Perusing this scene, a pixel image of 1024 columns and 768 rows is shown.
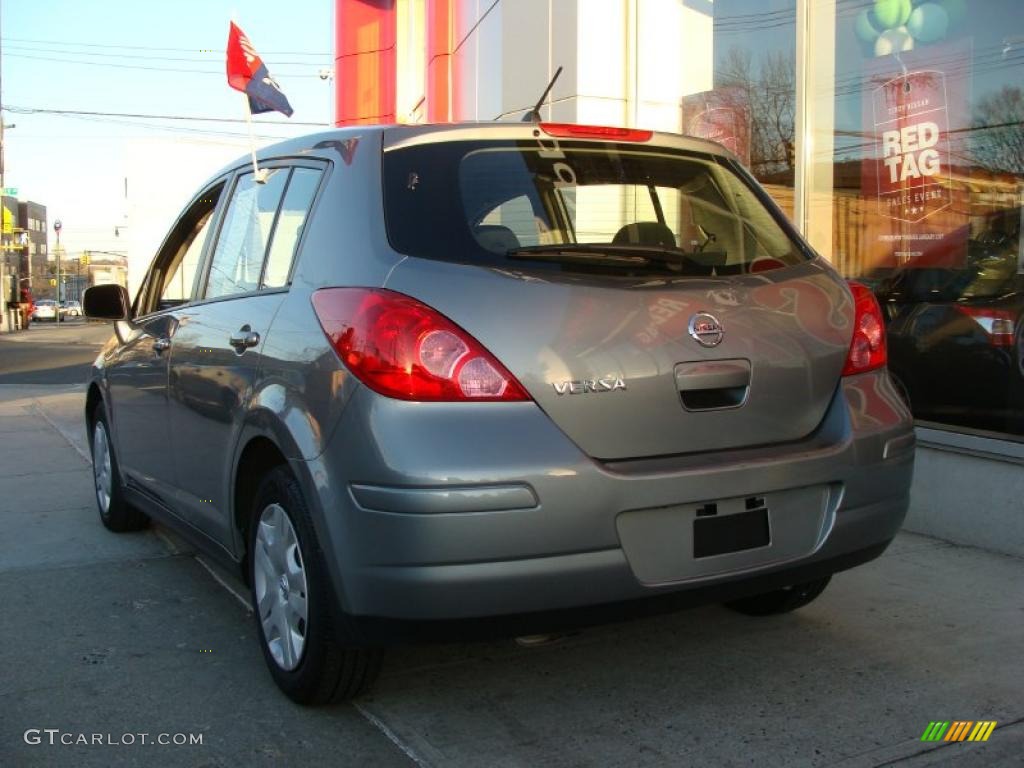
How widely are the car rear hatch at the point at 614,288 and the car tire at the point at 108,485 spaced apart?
2938 millimetres

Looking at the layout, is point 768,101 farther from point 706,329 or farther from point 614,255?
point 706,329

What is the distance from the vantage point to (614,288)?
2.79m

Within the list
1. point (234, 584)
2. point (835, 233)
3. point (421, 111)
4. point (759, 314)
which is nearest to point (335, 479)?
point (759, 314)

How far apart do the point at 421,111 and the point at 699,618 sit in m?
13.2

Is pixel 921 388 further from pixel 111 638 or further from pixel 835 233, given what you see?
pixel 111 638

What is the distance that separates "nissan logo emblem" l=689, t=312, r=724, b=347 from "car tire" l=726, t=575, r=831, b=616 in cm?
131

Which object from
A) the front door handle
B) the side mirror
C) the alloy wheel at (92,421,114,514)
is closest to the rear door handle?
the front door handle

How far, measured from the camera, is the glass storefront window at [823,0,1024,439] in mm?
5074

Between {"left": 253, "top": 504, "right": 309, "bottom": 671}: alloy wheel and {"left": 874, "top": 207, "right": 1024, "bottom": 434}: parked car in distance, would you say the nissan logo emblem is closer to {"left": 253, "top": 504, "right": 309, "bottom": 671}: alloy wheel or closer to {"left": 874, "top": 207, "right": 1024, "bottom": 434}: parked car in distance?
{"left": 253, "top": 504, "right": 309, "bottom": 671}: alloy wheel

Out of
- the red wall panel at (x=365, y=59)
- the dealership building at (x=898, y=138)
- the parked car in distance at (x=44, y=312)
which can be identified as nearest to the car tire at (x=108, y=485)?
the dealership building at (x=898, y=138)

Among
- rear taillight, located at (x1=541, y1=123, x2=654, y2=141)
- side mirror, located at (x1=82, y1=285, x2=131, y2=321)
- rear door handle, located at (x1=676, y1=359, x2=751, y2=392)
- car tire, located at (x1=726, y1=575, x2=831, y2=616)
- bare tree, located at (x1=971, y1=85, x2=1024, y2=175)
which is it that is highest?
bare tree, located at (x1=971, y1=85, x2=1024, y2=175)

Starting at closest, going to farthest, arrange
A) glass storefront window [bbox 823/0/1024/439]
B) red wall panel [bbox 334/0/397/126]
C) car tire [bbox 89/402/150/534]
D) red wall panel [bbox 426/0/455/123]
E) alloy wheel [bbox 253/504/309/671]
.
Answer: alloy wheel [bbox 253/504/309/671] < glass storefront window [bbox 823/0/1024/439] < car tire [bbox 89/402/150/534] < red wall panel [bbox 426/0/455/123] < red wall panel [bbox 334/0/397/126]

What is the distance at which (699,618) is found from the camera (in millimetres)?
3887

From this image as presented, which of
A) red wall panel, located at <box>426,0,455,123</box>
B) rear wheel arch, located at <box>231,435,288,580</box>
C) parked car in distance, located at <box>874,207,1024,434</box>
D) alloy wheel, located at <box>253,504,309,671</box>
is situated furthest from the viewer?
red wall panel, located at <box>426,0,455,123</box>
